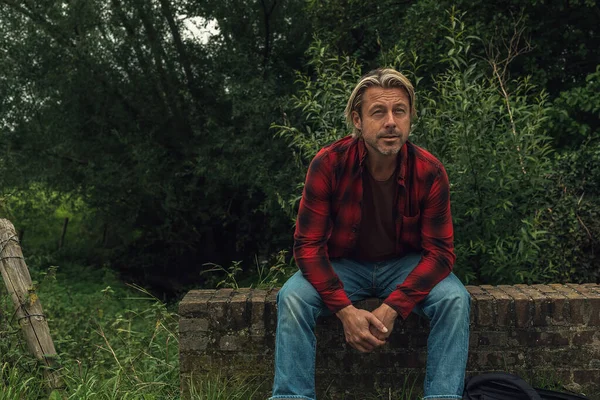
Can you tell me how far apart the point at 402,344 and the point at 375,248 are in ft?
1.99

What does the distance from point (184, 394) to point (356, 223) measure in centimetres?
135

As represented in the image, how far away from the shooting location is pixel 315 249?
3.60 m

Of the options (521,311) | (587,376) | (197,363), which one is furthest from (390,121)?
(587,376)

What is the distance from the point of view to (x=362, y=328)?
3.43 meters

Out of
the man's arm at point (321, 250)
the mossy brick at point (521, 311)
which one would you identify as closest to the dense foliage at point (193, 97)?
the mossy brick at point (521, 311)

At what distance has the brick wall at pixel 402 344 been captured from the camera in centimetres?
395

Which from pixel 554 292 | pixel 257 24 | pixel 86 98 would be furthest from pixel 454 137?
pixel 86 98

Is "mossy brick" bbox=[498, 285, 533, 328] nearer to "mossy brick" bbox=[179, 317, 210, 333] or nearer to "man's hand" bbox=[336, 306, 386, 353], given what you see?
"man's hand" bbox=[336, 306, 386, 353]

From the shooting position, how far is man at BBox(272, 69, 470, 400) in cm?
343

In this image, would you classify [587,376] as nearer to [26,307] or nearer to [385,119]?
[385,119]

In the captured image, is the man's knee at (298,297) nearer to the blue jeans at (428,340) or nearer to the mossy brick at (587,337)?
the blue jeans at (428,340)

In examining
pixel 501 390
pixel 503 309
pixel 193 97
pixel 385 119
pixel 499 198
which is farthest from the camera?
pixel 193 97

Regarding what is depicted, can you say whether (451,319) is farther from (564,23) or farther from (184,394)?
(564,23)

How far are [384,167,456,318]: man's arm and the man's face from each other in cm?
→ 30
